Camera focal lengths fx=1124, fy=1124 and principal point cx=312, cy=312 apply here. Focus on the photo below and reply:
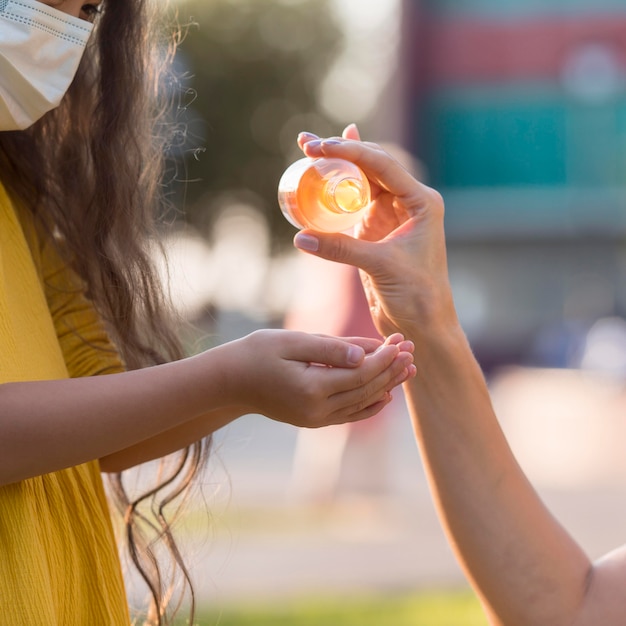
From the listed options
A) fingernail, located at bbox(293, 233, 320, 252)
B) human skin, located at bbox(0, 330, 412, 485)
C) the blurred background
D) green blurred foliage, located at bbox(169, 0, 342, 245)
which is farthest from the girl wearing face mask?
green blurred foliage, located at bbox(169, 0, 342, 245)

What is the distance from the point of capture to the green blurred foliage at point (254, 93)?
26.0 meters

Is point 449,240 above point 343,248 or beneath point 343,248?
beneath

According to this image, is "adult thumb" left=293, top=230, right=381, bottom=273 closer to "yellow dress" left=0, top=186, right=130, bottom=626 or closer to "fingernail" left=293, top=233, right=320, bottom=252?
"fingernail" left=293, top=233, right=320, bottom=252

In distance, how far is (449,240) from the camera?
70.5 feet

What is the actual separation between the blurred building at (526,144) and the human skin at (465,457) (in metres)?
19.0

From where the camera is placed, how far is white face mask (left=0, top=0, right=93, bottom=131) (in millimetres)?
1742

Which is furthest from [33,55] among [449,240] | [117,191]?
[449,240]

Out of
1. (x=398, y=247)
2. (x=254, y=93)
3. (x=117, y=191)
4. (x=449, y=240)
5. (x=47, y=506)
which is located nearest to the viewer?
(x=47, y=506)

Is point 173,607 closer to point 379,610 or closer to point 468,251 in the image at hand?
point 379,610

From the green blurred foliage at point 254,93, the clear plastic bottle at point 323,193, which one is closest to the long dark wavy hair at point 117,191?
the clear plastic bottle at point 323,193

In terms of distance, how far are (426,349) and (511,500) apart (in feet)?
0.96

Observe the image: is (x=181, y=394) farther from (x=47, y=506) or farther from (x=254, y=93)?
(x=254, y=93)

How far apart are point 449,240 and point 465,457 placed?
1981 centimetres

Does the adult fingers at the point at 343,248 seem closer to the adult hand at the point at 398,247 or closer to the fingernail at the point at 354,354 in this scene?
the adult hand at the point at 398,247
